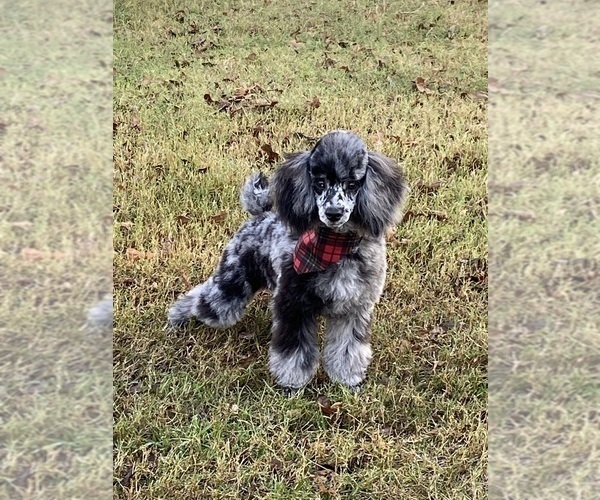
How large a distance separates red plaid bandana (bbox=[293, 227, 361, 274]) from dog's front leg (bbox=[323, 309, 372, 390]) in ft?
1.22

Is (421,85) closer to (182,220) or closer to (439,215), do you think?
(439,215)

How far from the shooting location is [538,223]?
135 cm

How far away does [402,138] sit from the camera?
562cm

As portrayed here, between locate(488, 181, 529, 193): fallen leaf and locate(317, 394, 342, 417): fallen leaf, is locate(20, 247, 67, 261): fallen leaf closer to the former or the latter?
locate(317, 394, 342, 417): fallen leaf

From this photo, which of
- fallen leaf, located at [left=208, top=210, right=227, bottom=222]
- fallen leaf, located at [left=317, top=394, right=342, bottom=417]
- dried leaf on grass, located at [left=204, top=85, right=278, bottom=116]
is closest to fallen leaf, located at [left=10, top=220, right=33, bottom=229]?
fallen leaf, located at [left=317, top=394, right=342, bottom=417]

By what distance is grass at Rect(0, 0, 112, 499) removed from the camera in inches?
48.9

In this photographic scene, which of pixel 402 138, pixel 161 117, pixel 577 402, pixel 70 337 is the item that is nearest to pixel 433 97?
pixel 402 138

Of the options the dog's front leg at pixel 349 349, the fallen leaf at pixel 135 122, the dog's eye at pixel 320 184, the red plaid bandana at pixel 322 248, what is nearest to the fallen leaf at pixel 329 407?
the dog's front leg at pixel 349 349

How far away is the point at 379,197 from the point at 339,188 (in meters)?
0.20

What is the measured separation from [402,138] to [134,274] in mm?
2911

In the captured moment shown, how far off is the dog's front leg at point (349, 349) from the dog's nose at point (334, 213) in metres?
0.63

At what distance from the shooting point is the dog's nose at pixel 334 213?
100 inches

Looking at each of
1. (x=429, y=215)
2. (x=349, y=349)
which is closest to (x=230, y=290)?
(x=349, y=349)

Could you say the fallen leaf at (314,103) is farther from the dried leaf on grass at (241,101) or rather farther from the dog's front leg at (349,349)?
the dog's front leg at (349,349)
